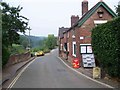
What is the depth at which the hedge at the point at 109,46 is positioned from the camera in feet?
60.7

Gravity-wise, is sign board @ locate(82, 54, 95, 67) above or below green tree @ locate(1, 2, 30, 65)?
below

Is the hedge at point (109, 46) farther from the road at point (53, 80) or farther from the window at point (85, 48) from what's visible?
the window at point (85, 48)

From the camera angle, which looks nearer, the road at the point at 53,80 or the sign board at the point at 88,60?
the road at the point at 53,80

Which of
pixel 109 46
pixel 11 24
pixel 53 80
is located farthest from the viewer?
pixel 11 24

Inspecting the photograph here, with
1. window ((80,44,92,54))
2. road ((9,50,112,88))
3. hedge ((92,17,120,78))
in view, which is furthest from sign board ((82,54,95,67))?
hedge ((92,17,120,78))

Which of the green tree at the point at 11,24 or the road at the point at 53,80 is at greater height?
the green tree at the point at 11,24

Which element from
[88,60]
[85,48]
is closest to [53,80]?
[88,60]

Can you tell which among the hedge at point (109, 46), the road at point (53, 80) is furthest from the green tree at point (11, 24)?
the hedge at point (109, 46)

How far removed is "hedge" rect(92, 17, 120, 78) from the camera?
1852 centimetres

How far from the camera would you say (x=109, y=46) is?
19.8m

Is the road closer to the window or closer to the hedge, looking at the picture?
the hedge

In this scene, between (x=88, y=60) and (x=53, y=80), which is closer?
(x=53, y=80)

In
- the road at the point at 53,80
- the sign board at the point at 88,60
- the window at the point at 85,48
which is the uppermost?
the window at the point at 85,48

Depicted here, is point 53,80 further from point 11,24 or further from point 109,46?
point 11,24
